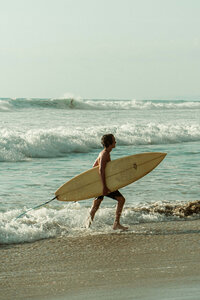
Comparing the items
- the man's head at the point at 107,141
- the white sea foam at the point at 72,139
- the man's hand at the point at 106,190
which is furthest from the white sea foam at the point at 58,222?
the white sea foam at the point at 72,139

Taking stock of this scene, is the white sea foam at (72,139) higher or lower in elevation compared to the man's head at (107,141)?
lower

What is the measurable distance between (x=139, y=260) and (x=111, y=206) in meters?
2.90

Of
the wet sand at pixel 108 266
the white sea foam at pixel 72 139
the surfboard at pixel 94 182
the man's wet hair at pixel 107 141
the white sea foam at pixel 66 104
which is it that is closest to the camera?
the wet sand at pixel 108 266

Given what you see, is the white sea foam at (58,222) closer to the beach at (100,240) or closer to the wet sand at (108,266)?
the beach at (100,240)

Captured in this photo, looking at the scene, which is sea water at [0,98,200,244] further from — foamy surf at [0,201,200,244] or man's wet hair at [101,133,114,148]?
man's wet hair at [101,133,114,148]

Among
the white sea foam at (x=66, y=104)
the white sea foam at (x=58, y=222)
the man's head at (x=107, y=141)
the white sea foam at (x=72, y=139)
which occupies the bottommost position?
the white sea foam at (x=58, y=222)

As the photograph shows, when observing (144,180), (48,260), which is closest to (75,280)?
(48,260)

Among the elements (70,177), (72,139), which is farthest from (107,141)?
(72,139)

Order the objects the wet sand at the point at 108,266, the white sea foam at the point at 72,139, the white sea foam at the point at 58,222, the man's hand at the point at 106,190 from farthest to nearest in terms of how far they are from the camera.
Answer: the white sea foam at the point at 72,139
the man's hand at the point at 106,190
the white sea foam at the point at 58,222
the wet sand at the point at 108,266

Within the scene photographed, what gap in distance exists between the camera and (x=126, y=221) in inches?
273

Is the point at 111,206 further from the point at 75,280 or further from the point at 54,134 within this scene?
the point at 54,134

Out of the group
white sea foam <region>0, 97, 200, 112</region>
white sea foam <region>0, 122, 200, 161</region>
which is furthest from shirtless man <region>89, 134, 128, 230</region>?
white sea foam <region>0, 97, 200, 112</region>

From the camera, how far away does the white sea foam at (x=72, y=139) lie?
15.6m

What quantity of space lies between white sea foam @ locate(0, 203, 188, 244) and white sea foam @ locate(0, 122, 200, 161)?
285 inches
